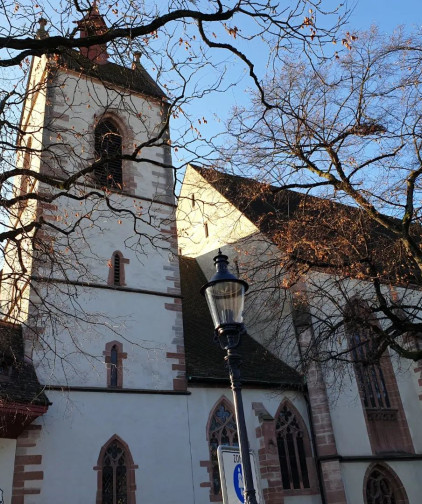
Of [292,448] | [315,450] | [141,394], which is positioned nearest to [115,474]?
[141,394]

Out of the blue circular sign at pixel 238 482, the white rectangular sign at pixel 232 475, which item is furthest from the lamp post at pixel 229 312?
the blue circular sign at pixel 238 482

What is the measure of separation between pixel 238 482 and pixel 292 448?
32.1 ft

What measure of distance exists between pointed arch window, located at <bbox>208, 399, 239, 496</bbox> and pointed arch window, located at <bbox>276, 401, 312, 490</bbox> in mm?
1398

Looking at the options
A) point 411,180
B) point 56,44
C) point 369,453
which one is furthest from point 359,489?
point 56,44

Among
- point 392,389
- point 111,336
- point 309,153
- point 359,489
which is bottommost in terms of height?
point 359,489

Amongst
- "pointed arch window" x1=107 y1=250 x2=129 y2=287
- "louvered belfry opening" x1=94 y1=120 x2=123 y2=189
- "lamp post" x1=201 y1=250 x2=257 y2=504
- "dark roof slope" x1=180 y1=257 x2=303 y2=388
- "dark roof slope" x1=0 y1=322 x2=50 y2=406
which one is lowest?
"lamp post" x1=201 y1=250 x2=257 y2=504

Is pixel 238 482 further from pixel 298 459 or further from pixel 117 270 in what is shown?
pixel 298 459

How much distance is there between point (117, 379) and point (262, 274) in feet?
19.9

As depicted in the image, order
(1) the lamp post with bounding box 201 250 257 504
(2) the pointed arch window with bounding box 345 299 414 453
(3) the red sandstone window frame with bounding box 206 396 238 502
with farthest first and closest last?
(2) the pointed arch window with bounding box 345 299 414 453
(3) the red sandstone window frame with bounding box 206 396 238 502
(1) the lamp post with bounding box 201 250 257 504

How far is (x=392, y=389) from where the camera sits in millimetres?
15719

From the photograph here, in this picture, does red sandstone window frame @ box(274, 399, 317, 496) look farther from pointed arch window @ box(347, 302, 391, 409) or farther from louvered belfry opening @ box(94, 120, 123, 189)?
louvered belfry opening @ box(94, 120, 123, 189)

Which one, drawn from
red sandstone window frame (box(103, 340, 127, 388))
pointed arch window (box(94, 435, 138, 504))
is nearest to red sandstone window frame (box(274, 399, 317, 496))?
pointed arch window (box(94, 435, 138, 504))

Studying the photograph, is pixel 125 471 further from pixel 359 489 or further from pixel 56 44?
pixel 56 44

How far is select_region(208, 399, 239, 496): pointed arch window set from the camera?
12.3 m
